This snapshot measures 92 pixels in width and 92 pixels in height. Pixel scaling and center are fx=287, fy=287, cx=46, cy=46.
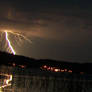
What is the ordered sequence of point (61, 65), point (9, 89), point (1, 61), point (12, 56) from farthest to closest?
point (61, 65), point (12, 56), point (1, 61), point (9, 89)

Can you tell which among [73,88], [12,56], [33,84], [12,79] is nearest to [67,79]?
[73,88]

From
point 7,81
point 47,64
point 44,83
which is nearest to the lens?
point 7,81

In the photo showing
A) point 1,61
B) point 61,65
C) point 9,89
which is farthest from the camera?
point 61,65

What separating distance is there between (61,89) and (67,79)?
64cm

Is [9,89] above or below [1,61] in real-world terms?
below

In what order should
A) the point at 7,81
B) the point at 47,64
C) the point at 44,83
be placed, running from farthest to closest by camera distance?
the point at 47,64 < the point at 44,83 < the point at 7,81

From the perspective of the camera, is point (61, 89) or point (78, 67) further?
point (78, 67)

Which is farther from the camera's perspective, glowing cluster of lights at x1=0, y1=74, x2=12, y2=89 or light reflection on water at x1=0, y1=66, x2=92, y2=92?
light reflection on water at x1=0, y1=66, x2=92, y2=92

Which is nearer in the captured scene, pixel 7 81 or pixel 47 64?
pixel 7 81

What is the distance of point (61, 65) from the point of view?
77.4ft

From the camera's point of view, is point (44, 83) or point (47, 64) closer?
point (44, 83)

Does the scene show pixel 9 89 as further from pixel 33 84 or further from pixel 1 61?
pixel 1 61

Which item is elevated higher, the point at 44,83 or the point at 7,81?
the point at 7,81

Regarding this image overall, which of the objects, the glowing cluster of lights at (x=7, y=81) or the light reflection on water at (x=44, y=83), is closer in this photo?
the glowing cluster of lights at (x=7, y=81)
